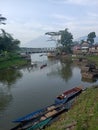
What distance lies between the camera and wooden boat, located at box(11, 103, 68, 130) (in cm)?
2425

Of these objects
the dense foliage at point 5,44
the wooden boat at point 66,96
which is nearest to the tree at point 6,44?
the dense foliage at point 5,44

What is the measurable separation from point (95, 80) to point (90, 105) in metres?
26.0

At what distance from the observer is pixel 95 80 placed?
52.0 metres

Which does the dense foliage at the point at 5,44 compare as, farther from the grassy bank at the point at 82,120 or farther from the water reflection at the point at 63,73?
the grassy bank at the point at 82,120

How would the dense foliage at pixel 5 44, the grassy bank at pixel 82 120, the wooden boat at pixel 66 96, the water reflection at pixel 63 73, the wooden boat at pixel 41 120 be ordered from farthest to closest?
1. the dense foliage at pixel 5 44
2. the water reflection at pixel 63 73
3. the wooden boat at pixel 66 96
4. the wooden boat at pixel 41 120
5. the grassy bank at pixel 82 120

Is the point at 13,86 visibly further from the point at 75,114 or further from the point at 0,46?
the point at 0,46

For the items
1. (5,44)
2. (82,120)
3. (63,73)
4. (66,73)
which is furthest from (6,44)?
(82,120)

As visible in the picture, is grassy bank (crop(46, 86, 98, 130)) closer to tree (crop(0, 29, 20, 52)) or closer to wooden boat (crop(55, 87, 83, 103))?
wooden boat (crop(55, 87, 83, 103))

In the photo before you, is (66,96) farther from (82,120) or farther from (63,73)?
(63,73)

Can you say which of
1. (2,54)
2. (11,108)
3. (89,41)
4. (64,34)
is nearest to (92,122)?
(11,108)

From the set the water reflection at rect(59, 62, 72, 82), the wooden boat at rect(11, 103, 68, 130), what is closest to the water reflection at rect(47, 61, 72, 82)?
the water reflection at rect(59, 62, 72, 82)

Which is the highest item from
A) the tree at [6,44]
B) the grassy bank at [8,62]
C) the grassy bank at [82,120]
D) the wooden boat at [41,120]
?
the tree at [6,44]

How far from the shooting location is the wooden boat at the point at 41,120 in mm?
24250

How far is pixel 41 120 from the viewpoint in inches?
998
